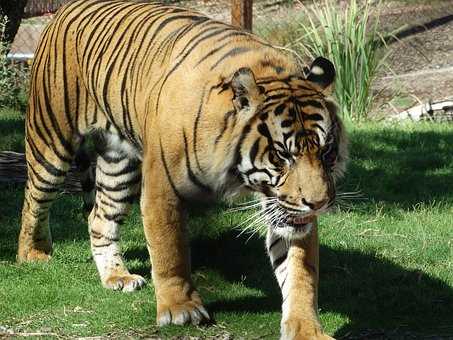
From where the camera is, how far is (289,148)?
412 cm

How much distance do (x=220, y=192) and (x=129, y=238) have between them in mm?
2058

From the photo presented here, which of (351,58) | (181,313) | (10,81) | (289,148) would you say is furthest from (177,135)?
(10,81)

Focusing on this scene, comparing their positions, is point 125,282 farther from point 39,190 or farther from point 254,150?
point 254,150

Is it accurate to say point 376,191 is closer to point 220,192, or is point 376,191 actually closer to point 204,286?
point 204,286

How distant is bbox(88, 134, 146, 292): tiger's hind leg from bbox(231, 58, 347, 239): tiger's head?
5.01ft

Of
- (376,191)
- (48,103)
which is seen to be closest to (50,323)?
(48,103)

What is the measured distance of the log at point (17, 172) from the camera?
7.36 meters

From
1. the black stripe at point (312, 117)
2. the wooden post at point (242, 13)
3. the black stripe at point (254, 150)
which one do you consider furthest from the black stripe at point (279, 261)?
the wooden post at point (242, 13)

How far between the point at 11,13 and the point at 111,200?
16.4 feet

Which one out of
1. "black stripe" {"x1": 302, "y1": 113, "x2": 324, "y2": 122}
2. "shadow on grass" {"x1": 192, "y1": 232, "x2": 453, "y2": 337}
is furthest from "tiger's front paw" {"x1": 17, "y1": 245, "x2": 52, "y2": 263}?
"black stripe" {"x1": 302, "y1": 113, "x2": 324, "y2": 122}

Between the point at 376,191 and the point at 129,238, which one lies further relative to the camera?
the point at 376,191

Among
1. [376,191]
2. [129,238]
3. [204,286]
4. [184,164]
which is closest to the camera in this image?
[184,164]

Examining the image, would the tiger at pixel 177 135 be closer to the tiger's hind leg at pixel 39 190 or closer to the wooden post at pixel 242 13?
the tiger's hind leg at pixel 39 190

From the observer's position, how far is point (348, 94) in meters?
10.4
